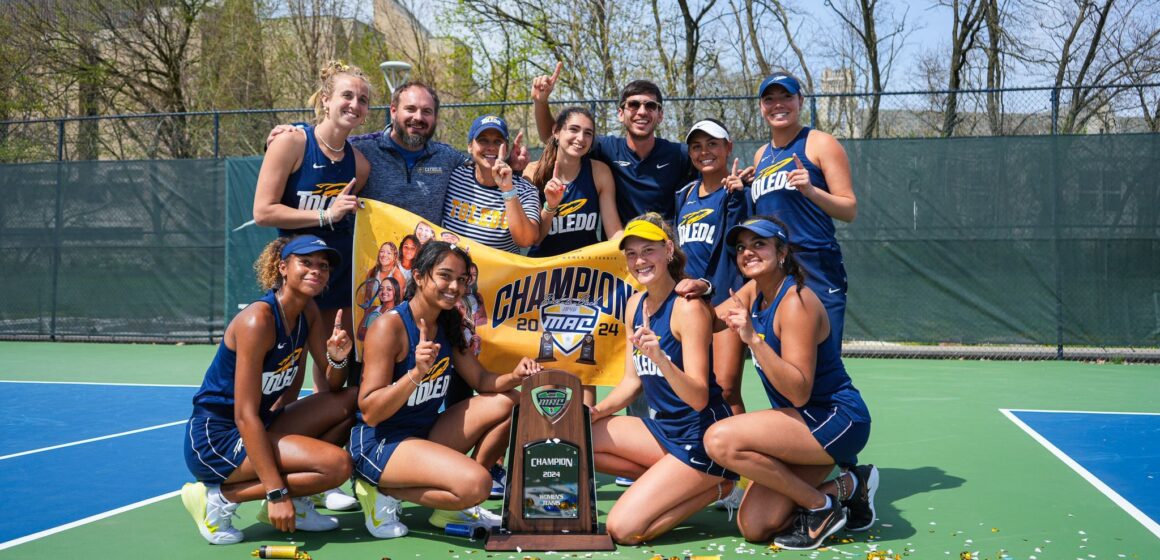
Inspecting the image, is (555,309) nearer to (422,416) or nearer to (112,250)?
(422,416)

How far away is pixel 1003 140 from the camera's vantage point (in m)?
10.7

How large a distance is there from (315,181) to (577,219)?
1384mm

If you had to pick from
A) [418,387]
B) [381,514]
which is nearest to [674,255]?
[418,387]

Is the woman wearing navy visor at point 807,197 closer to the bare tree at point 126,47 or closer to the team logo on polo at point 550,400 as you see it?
the team logo on polo at point 550,400

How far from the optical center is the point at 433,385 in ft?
13.9

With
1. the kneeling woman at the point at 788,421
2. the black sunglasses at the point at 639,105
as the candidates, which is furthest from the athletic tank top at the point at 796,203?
the black sunglasses at the point at 639,105

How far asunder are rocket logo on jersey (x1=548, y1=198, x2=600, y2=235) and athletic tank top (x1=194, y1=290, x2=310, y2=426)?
1514mm

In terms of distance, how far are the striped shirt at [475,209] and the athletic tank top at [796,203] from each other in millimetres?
1181

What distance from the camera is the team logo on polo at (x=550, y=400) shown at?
4035mm

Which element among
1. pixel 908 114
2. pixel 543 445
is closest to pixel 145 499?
pixel 543 445

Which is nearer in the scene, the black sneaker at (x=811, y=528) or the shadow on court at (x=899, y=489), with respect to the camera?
the black sneaker at (x=811, y=528)

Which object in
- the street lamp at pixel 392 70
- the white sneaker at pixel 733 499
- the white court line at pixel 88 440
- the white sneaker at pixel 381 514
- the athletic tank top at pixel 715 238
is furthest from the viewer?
the street lamp at pixel 392 70

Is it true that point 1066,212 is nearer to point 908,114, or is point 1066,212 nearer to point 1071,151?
point 1071,151

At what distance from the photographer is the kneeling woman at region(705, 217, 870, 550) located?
12.7 feet
